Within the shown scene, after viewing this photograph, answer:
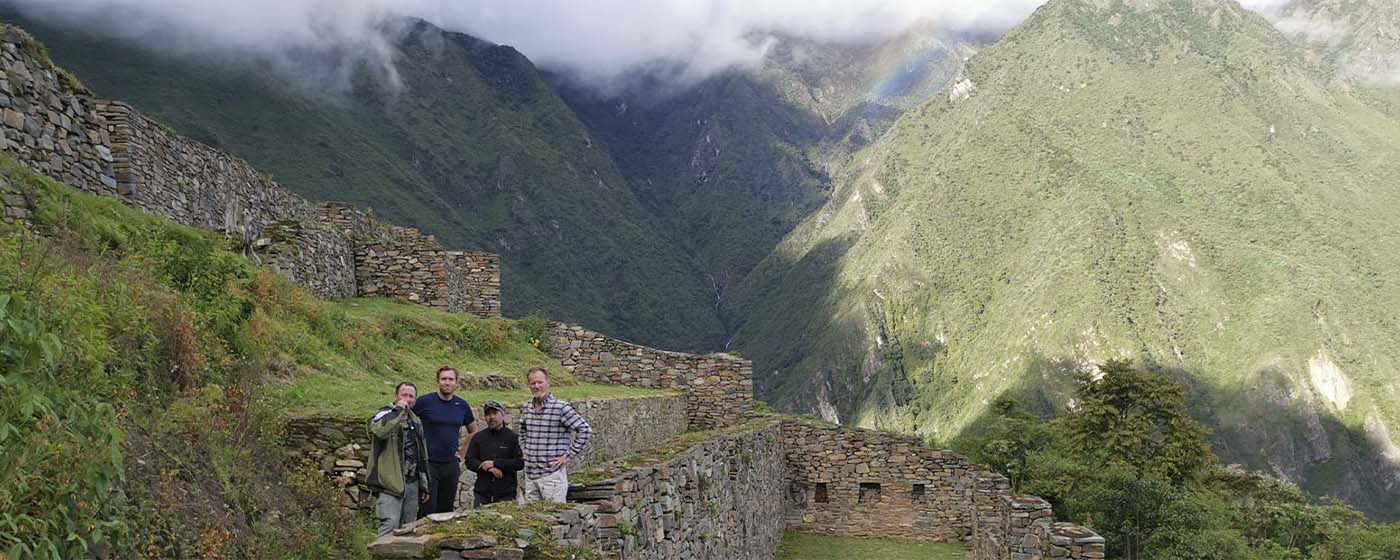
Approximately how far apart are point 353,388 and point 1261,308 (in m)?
166

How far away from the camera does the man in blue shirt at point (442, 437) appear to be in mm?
6531

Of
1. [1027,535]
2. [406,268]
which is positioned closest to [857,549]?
[1027,535]

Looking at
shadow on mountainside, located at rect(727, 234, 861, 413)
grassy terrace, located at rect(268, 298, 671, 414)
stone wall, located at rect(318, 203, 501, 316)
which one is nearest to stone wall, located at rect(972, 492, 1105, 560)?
grassy terrace, located at rect(268, 298, 671, 414)

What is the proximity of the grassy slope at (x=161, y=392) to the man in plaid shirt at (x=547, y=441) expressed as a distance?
47.8 inches

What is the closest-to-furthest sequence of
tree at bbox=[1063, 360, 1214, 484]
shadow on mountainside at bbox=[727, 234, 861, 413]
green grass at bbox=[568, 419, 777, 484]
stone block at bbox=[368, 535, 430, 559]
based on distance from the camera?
stone block at bbox=[368, 535, 430, 559], green grass at bbox=[568, 419, 777, 484], tree at bbox=[1063, 360, 1214, 484], shadow on mountainside at bbox=[727, 234, 861, 413]

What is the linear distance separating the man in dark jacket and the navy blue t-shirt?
0.66 feet

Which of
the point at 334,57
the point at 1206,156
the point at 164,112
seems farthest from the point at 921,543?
the point at 1206,156

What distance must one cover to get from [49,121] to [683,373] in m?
10.8

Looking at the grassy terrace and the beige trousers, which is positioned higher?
the grassy terrace

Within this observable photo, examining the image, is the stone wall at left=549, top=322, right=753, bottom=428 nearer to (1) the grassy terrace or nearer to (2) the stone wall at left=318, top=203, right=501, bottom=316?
(1) the grassy terrace

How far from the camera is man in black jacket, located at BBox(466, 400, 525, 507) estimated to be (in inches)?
262

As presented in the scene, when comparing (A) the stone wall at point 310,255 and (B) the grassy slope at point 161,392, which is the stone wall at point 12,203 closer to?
(B) the grassy slope at point 161,392

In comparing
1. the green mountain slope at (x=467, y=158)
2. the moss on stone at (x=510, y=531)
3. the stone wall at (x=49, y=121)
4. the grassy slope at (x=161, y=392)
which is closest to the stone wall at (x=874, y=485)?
the grassy slope at (x=161, y=392)

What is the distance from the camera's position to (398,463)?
605cm
